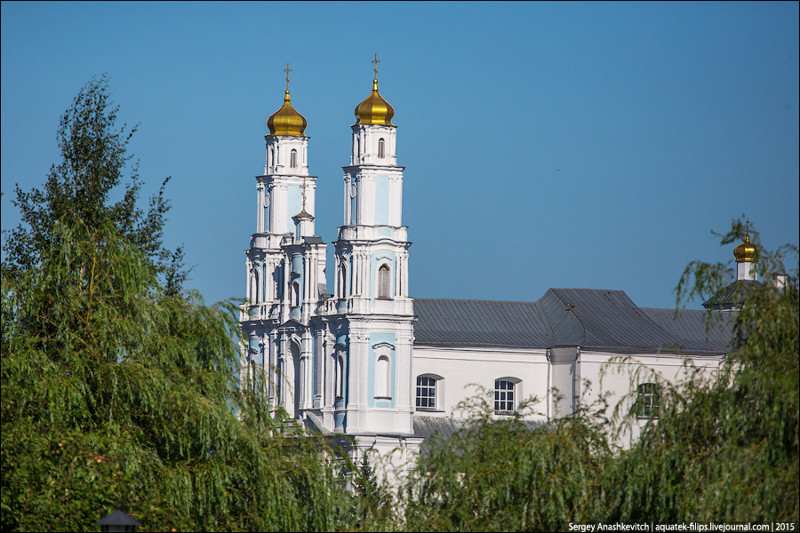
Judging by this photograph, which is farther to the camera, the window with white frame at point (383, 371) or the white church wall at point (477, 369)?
the white church wall at point (477, 369)

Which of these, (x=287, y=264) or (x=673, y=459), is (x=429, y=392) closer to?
(x=287, y=264)

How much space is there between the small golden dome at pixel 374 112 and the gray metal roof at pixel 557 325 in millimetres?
8596

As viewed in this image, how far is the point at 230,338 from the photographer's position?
2723 centimetres

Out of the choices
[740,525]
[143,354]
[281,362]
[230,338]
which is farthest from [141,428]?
[281,362]

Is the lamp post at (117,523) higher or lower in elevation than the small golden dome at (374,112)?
lower

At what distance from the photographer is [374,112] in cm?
5594

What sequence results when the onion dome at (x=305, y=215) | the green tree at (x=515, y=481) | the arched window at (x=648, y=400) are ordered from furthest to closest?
the onion dome at (x=305, y=215) < the green tree at (x=515, y=481) < the arched window at (x=648, y=400)

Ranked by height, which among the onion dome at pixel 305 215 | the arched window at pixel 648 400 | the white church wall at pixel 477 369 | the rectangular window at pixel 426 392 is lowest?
the arched window at pixel 648 400

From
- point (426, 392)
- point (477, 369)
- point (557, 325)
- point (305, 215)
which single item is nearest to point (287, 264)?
point (305, 215)

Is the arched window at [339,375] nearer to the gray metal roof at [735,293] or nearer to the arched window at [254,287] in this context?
the arched window at [254,287]

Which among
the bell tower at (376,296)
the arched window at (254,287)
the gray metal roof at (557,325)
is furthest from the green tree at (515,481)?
the arched window at (254,287)

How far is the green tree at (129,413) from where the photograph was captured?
878 inches

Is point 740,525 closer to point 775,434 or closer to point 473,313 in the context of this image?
point 775,434

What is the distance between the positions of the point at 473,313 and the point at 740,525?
139 ft
